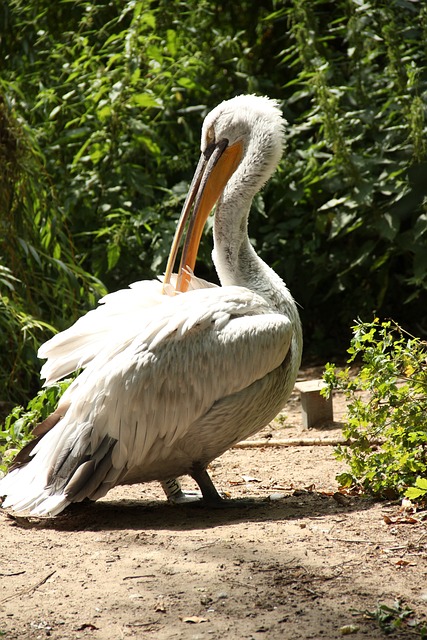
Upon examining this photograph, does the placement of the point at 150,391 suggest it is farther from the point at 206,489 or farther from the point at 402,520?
the point at 402,520

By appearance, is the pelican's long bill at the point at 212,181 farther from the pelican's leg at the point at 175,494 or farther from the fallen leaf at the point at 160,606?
the fallen leaf at the point at 160,606

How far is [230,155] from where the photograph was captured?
484 centimetres

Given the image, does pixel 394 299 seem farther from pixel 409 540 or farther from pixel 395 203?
pixel 409 540

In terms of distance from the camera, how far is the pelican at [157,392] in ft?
13.1

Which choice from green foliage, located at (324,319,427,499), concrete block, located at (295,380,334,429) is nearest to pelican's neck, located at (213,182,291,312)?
green foliage, located at (324,319,427,499)

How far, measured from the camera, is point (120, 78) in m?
7.40

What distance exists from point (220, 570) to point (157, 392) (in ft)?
3.31

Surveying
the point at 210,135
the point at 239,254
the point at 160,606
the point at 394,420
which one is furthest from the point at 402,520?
the point at 210,135

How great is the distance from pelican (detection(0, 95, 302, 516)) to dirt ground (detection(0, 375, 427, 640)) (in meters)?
0.20

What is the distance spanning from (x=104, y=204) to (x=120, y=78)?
1.00 metres

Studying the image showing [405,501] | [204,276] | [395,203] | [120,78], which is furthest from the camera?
[204,276]

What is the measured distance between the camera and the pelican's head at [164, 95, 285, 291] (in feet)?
15.4

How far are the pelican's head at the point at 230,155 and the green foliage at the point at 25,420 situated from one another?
0.85 metres

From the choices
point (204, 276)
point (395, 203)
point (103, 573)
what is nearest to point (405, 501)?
point (103, 573)
